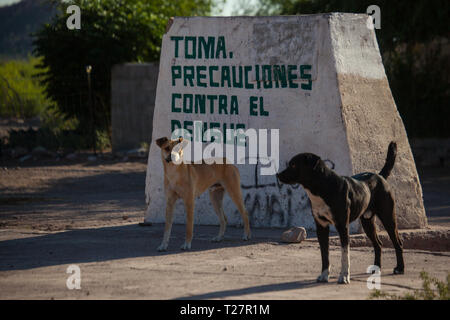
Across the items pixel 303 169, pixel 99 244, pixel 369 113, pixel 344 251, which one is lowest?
pixel 99 244

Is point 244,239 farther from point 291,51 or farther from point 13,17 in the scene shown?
point 13,17

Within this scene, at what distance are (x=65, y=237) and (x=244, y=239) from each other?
228 centimetres

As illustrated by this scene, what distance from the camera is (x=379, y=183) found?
23.7ft

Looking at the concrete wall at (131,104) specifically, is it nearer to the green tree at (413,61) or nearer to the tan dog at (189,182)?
the green tree at (413,61)

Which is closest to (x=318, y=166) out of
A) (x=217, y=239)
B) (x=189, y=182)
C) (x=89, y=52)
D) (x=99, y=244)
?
(x=189, y=182)

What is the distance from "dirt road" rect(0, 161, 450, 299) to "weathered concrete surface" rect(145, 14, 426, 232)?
499 mm

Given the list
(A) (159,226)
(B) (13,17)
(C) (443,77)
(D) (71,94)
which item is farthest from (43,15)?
(A) (159,226)

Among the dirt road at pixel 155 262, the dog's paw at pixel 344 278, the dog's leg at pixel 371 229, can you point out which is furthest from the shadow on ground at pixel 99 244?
the dog's paw at pixel 344 278

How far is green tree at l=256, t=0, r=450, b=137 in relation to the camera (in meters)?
18.0

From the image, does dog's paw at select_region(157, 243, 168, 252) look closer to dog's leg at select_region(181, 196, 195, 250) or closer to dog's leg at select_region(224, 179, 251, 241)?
dog's leg at select_region(181, 196, 195, 250)

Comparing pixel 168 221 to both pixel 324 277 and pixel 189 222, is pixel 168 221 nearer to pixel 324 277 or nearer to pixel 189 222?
pixel 189 222

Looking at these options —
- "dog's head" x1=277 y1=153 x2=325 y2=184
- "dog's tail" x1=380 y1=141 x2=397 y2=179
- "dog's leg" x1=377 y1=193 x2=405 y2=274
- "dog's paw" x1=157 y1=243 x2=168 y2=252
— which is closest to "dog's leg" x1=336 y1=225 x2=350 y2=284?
"dog's head" x1=277 y1=153 x2=325 y2=184

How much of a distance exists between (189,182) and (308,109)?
2188 millimetres

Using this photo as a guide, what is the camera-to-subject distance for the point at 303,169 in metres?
6.60
